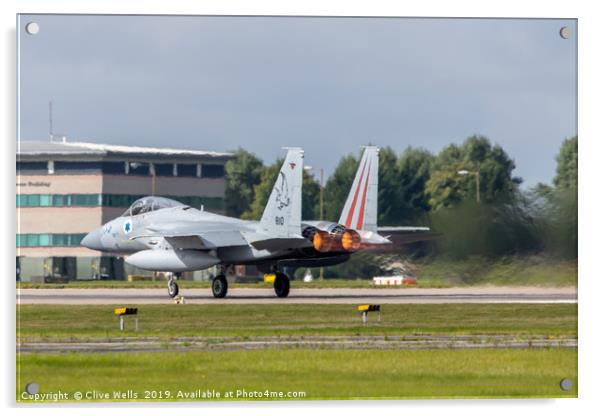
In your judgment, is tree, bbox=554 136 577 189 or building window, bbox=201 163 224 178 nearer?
tree, bbox=554 136 577 189

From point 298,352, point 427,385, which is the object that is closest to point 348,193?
point 298,352

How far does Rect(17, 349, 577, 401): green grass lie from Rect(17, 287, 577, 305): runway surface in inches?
195

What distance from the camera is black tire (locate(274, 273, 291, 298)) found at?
38219 mm

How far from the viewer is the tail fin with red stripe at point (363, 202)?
32.2m

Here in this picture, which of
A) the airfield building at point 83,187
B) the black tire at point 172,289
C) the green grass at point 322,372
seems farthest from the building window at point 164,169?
the green grass at point 322,372

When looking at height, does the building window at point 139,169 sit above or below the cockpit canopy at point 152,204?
above

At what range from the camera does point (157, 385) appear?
15.9 m

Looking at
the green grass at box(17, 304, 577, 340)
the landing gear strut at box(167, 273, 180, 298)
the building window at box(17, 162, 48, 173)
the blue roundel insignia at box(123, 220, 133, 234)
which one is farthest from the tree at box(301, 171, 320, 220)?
the building window at box(17, 162, 48, 173)

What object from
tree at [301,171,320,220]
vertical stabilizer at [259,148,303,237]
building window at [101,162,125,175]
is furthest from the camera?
tree at [301,171,320,220]

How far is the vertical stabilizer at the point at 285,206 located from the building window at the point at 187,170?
2199mm

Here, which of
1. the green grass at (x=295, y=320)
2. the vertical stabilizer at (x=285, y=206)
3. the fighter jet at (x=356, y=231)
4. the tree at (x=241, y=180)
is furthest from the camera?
the vertical stabilizer at (x=285, y=206)

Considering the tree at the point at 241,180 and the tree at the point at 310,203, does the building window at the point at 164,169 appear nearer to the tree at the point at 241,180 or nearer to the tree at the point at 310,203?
the tree at the point at 241,180

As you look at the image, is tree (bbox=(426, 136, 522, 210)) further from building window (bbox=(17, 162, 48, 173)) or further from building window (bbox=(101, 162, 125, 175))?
building window (bbox=(101, 162, 125, 175))
